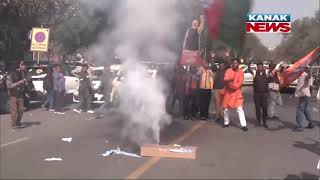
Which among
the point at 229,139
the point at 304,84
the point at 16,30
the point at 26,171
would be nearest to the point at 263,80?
the point at 304,84

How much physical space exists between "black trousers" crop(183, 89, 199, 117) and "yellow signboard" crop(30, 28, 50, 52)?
8.89 meters

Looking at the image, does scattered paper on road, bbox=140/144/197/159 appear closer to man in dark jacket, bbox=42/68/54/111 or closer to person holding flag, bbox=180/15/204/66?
person holding flag, bbox=180/15/204/66

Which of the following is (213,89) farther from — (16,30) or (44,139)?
(16,30)

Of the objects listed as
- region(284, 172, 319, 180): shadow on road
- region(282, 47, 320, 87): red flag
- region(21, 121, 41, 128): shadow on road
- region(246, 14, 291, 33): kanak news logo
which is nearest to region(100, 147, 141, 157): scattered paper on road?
region(284, 172, 319, 180): shadow on road

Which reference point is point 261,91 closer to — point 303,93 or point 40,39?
point 303,93

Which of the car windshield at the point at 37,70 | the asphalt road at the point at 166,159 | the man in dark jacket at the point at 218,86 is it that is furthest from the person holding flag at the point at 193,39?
the car windshield at the point at 37,70

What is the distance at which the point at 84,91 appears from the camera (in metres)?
18.3

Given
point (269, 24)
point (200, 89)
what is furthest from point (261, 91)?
point (269, 24)

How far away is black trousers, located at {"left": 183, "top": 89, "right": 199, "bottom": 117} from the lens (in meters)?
15.8

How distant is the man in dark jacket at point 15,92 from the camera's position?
13.4 meters

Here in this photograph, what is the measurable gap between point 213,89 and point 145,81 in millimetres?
5968

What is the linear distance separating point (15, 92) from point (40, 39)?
9.67 m

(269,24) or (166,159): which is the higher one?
(269,24)

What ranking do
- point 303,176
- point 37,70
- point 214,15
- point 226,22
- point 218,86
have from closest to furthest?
point 303,176 < point 214,15 < point 226,22 < point 218,86 < point 37,70
